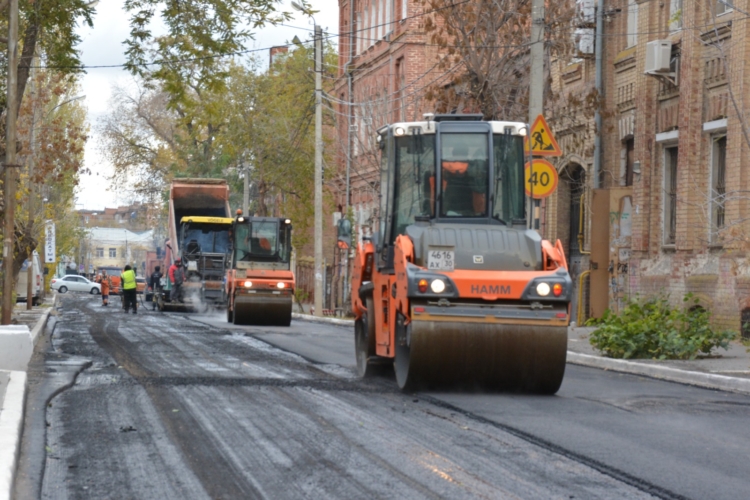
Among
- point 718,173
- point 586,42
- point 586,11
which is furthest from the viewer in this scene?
point 586,11

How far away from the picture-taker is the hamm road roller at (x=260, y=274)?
97.4 ft

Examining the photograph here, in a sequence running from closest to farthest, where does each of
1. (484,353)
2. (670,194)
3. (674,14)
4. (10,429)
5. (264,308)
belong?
(10,429)
(484,353)
(674,14)
(670,194)
(264,308)

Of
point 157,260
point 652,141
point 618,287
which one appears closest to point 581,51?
point 652,141

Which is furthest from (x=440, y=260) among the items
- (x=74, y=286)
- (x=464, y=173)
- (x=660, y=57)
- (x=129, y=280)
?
(x=74, y=286)

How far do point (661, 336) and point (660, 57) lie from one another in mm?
8103

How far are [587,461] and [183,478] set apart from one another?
2.75 metres

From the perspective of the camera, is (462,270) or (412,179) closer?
(462,270)

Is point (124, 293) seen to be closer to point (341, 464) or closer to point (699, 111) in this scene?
point (699, 111)

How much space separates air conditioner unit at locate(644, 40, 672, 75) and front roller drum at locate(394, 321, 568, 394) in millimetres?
12676

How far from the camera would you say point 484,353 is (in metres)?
11.7

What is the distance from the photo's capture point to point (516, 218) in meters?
13.0

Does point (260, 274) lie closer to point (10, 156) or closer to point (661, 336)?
point (10, 156)

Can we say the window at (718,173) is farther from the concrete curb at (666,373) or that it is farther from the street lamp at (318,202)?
the street lamp at (318,202)

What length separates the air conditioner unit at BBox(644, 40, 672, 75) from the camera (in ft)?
75.5
